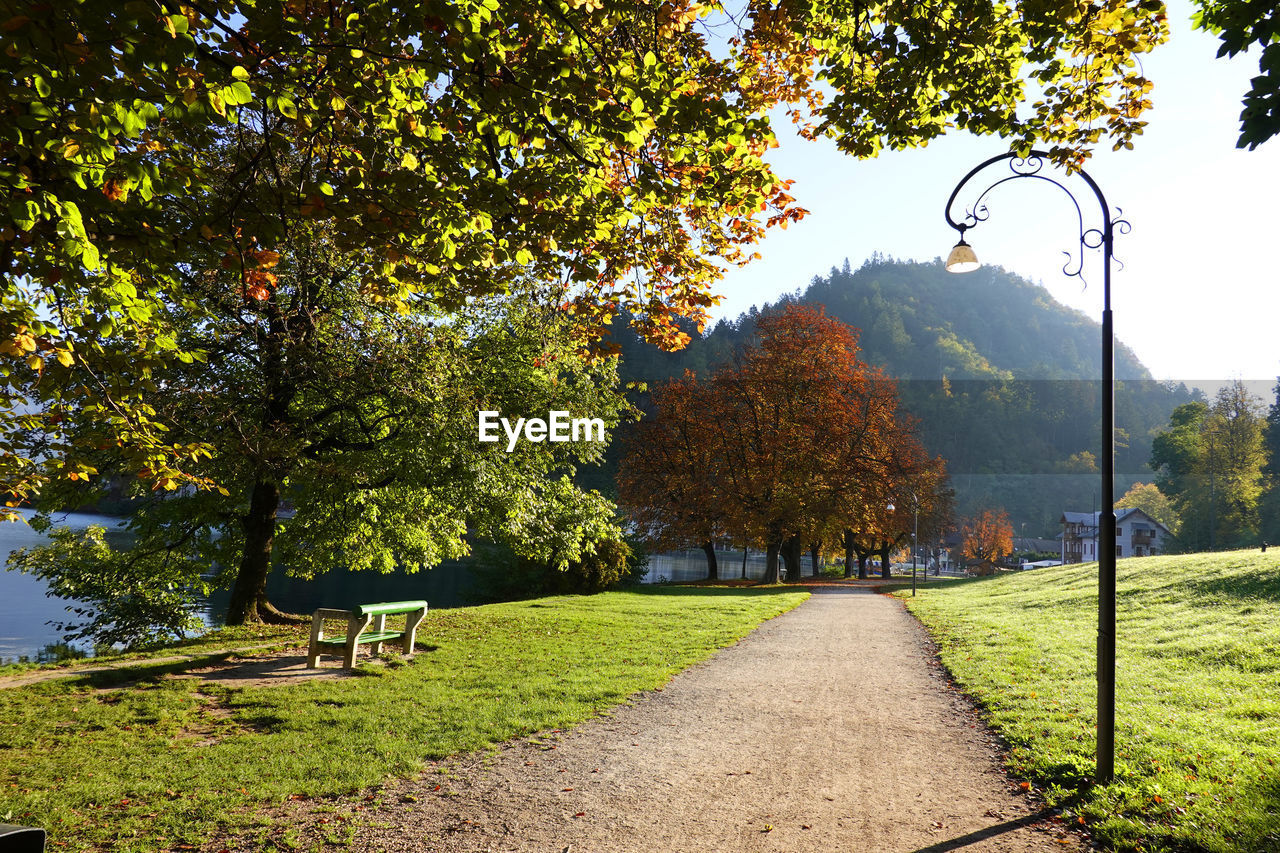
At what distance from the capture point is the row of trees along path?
33281 mm

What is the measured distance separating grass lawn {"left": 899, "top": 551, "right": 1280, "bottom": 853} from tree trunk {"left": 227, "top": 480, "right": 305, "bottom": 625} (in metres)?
13.0

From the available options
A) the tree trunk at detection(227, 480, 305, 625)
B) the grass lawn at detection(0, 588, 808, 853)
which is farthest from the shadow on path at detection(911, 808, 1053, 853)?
the tree trunk at detection(227, 480, 305, 625)

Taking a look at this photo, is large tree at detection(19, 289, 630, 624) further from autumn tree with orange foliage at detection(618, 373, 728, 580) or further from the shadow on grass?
autumn tree with orange foliage at detection(618, 373, 728, 580)

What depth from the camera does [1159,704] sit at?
842 centimetres

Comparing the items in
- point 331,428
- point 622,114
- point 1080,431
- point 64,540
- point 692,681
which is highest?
point 1080,431

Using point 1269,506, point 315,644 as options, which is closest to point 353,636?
point 315,644

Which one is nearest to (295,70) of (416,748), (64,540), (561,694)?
(416,748)

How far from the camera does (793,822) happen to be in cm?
508

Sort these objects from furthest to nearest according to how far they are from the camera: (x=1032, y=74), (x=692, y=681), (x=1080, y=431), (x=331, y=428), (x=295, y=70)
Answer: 1. (x=1080, y=431)
2. (x=331, y=428)
3. (x=692, y=681)
4. (x=1032, y=74)
5. (x=295, y=70)

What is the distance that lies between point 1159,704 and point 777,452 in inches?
1025

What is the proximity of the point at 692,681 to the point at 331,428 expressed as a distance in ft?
29.8

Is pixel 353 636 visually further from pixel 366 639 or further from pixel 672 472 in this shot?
pixel 672 472

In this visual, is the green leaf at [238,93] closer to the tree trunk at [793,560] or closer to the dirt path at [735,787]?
the dirt path at [735,787]

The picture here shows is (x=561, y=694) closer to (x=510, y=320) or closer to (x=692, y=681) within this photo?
(x=692, y=681)
